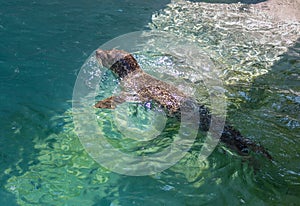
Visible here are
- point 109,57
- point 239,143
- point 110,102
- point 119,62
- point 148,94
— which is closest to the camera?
point 239,143

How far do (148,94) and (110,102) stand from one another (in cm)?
58

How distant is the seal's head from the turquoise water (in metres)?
0.54

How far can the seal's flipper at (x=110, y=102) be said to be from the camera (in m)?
5.07

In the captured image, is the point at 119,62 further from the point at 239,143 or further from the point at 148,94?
the point at 239,143

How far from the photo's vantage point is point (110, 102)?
5.11 meters

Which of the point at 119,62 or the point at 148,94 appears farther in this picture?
the point at 119,62

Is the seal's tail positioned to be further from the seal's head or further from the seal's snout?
the seal's snout

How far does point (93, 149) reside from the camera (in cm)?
437

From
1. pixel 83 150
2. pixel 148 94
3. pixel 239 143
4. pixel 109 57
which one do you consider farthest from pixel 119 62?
pixel 239 143

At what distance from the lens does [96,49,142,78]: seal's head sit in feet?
19.0

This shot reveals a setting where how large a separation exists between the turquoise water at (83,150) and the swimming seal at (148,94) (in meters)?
0.17

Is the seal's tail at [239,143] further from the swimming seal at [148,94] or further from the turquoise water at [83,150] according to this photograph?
the turquoise water at [83,150]

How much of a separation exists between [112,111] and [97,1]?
5.53 metres

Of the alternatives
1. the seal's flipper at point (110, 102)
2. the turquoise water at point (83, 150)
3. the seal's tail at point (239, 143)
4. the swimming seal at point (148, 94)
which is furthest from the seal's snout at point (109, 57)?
the seal's tail at point (239, 143)
